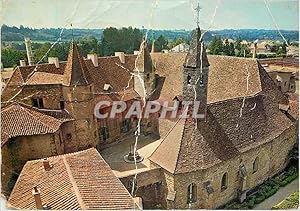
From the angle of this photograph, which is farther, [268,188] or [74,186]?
[268,188]

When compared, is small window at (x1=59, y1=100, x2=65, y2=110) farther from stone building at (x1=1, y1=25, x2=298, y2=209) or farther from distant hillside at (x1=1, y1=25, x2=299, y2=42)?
distant hillside at (x1=1, y1=25, x2=299, y2=42)

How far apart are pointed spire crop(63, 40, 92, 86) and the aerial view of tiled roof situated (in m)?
2.38

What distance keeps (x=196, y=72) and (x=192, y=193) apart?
6.10m

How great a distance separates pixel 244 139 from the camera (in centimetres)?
1727

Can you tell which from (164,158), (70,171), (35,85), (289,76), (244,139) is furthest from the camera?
(289,76)

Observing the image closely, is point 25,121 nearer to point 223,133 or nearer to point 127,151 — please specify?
point 127,151

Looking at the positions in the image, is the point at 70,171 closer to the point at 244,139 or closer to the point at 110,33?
the point at 244,139

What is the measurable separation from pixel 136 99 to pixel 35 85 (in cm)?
762

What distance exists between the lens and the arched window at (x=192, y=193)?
604 inches

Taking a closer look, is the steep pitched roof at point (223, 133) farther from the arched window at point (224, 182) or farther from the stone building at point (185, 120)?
the arched window at point (224, 182)

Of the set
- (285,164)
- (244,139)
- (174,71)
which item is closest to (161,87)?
(174,71)

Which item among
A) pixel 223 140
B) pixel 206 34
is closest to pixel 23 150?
pixel 223 140

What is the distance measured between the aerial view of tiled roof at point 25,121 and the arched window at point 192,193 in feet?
26.4

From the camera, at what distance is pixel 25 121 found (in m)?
16.8
